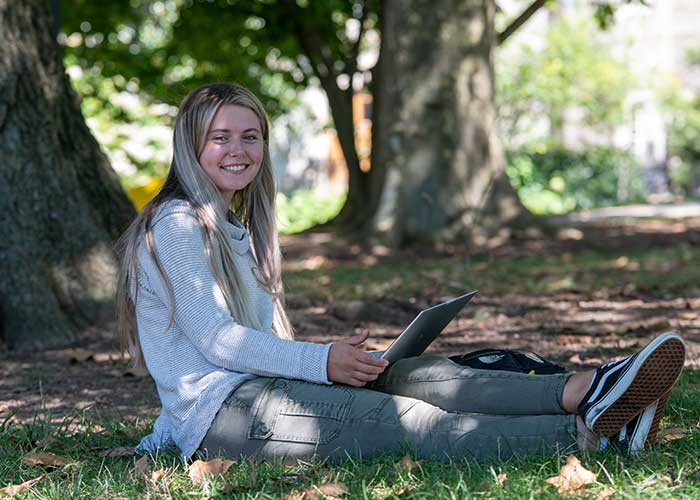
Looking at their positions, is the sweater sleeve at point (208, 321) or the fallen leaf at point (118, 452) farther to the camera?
the fallen leaf at point (118, 452)

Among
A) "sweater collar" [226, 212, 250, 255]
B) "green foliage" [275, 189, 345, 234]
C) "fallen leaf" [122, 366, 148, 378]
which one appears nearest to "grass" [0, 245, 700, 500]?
"sweater collar" [226, 212, 250, 255]

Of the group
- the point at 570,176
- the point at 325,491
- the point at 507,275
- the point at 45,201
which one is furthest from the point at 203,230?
the point at 570,176

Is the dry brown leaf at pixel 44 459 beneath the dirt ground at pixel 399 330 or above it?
above

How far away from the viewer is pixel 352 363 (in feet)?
11.1

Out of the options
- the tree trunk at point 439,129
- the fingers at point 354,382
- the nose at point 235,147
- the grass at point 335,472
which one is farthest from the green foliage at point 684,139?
the fingers at point 354,382

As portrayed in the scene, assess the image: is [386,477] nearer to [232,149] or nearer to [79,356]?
[232,149]

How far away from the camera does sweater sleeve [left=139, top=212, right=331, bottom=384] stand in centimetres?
341

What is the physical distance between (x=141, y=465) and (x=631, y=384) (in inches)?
59.5

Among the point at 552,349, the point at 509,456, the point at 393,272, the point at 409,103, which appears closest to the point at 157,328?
the point at 509,456

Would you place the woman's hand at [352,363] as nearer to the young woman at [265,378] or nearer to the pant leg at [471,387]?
the young woman at [265,378]

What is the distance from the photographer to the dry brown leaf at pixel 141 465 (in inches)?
133

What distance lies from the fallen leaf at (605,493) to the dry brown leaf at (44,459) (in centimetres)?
174

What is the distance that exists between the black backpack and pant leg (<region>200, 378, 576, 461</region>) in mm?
285

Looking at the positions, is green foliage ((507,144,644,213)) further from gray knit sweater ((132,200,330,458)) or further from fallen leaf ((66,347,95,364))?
gray knit sweater ((132,200,330,458))
